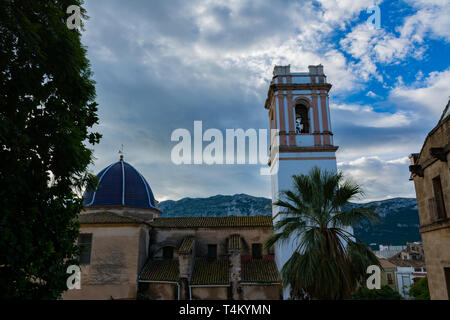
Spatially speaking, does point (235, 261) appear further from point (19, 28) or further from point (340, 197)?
point (19, 28)

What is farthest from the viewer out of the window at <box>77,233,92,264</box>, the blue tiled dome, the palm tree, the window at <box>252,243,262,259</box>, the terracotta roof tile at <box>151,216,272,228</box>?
the blue tiled dome

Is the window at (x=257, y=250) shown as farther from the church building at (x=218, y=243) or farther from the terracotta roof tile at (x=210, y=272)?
the terracotta roof tile at (x=210, y=272)

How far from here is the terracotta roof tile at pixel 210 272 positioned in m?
18.2

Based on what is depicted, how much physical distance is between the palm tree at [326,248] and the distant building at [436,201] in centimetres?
299

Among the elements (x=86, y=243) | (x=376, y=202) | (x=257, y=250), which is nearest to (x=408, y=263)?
(x=257, y=250)

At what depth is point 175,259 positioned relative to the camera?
20.9 m

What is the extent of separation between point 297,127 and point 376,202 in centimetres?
6831

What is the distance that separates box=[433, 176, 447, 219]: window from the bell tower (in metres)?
8.03

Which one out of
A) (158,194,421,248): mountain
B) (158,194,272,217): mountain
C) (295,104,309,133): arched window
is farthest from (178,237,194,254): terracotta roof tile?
(158,194,272,217): mountain

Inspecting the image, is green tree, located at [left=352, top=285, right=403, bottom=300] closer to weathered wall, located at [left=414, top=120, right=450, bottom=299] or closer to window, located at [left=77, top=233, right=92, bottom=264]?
weathered wall, located at [left=414, top=120, right=450, bottom=299]

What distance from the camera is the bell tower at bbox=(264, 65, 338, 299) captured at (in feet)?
62.2

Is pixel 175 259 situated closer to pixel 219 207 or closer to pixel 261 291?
pixel 261 291

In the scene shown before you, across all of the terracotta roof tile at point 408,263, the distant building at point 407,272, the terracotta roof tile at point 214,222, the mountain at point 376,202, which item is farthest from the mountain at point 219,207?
the terracotta roof tile at point 214,222
